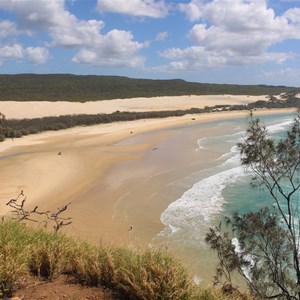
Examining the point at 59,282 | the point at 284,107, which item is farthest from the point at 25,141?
the point at 284,107

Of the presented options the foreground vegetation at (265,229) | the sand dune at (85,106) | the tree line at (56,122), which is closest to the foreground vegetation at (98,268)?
the foreground vegetation at (265,229)

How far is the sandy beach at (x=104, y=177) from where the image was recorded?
13.9m

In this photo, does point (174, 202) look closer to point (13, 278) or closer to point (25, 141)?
point (13, 278)

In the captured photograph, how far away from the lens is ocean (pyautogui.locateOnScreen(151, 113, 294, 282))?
11.4 metres

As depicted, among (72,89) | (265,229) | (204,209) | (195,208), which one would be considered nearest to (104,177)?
(195,208)

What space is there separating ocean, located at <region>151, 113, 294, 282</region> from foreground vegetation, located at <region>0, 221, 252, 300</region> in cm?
477

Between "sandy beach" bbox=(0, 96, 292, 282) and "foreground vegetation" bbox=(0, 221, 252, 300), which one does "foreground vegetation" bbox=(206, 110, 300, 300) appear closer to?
"sandy beach" bbox=(0, 96, 292, 282)

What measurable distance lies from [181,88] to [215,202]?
115 metres

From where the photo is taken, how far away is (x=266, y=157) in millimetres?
9469

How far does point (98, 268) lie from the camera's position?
485cm

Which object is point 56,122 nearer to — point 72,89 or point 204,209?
point 204,209

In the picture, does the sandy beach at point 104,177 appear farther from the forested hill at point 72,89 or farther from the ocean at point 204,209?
the forested hill at point 72,89

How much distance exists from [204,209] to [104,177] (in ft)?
23.1

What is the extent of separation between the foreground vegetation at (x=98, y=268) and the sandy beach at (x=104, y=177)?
74 centimetres
